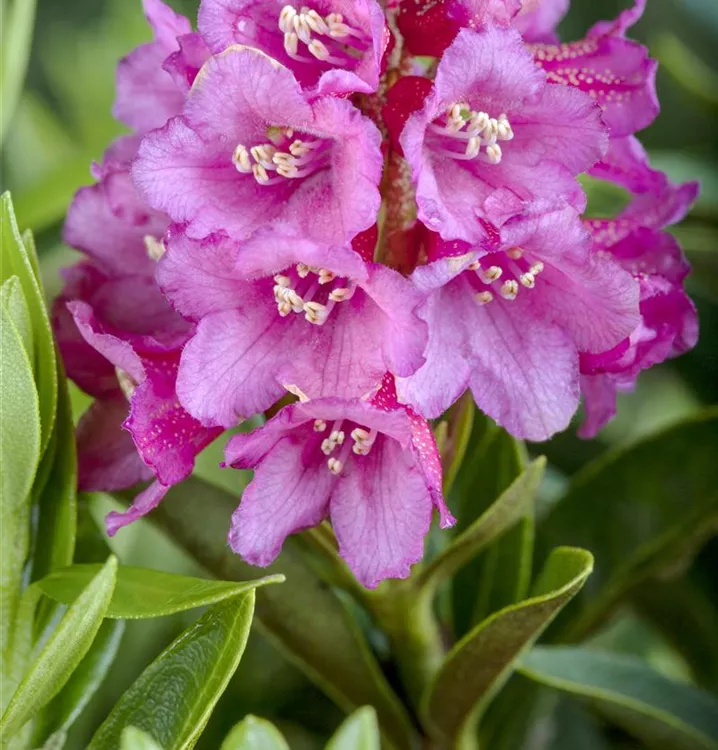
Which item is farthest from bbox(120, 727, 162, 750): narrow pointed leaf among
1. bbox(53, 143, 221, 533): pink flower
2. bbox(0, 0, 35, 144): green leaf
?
bbox(0, 0, 35, 144): green leaf

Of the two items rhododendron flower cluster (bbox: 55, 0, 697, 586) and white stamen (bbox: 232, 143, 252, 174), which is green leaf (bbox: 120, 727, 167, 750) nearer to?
rhododendron flower cluster (bbox: 55, 0, 697, 586)

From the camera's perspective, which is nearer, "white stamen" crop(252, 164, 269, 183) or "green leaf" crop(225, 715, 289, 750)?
"green leaf" crop(225, 715, 289, 750)

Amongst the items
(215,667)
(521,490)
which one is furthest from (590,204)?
(215,667)

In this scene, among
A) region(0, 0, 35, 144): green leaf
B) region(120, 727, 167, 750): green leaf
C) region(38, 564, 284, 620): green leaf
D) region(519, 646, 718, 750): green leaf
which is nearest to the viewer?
region(120, 727, 167, 750): green leaf

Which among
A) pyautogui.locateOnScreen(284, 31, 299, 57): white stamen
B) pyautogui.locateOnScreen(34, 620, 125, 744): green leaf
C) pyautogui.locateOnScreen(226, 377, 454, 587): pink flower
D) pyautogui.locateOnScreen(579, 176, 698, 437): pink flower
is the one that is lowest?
pyautogui.locateOnScreen(34, 620, 125, 744): green leaf

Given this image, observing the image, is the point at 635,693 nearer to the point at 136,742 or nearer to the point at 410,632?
the point at 410,632

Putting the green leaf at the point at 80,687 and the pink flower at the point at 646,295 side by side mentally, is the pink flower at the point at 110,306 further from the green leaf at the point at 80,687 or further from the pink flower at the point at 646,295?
the pink flower at the point at 646,295

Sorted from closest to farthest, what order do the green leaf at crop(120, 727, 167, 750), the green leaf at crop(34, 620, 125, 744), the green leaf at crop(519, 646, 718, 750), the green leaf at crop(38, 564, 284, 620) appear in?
the green leaf at crop(120, 727, 167, 750)
the green leaf at crop(38, 564, 284, 620)
the green leaf at crop(34, 620, 125, 744)
the green leaf at crop(519, 646, 718, 750)
